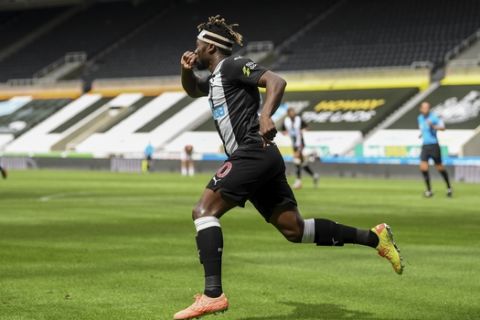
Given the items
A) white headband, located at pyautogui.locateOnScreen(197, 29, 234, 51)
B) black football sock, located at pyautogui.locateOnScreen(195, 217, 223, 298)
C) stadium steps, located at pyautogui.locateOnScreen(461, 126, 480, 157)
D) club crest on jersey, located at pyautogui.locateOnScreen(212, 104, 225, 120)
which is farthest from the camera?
stadium steps, located at pyautogui.locateOnScreen(461, 126, 480, 157)

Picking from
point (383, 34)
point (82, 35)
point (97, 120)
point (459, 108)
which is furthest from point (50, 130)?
point (459, 108)

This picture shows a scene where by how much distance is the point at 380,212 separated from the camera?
2077 cm

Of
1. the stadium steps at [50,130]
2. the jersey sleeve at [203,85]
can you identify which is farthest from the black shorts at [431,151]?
the stadium steps at [50,130]

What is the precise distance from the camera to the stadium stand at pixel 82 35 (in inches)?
2795

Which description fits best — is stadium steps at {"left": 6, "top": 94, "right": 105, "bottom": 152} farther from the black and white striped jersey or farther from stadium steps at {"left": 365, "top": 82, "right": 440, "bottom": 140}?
the black and white striped jersey

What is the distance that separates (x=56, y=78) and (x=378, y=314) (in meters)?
61.9

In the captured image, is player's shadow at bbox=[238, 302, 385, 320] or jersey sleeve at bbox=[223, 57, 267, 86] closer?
jersey sleeve at bbox=[223, 57, 267, 86]

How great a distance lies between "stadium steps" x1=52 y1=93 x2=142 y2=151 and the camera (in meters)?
60.5

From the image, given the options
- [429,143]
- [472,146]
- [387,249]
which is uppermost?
[429,143]

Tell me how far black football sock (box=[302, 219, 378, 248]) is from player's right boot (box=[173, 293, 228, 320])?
126cm

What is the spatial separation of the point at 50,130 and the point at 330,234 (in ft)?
181

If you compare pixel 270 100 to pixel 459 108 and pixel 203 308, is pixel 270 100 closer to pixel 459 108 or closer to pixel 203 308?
pixel 203 308

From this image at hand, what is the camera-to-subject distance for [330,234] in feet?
28.7

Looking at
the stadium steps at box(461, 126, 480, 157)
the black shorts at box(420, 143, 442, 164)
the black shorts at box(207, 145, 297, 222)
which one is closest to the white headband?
the black shorts at box(207, 145, 297, 222)
